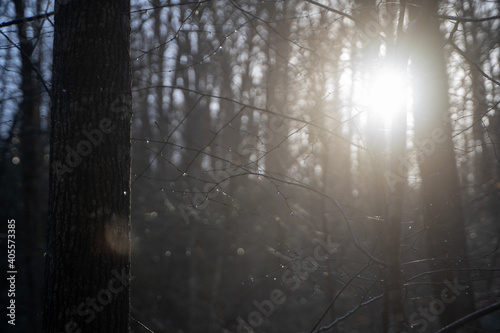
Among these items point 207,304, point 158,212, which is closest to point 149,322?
point 207,304

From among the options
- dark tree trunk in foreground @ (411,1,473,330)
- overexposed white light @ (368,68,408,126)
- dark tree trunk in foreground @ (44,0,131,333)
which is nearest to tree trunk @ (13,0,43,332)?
dark tree trunk in foreground @ (44,0,131,333)

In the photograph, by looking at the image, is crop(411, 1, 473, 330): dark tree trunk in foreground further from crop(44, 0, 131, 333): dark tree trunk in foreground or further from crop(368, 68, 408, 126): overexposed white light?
crop(44, 0, 131, 333): dark tree trunk in foreground

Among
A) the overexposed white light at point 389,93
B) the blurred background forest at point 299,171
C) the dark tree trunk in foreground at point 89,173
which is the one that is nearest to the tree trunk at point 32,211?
the blurred background forest at point 299,171

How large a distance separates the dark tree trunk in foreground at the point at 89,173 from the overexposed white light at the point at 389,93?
187cm

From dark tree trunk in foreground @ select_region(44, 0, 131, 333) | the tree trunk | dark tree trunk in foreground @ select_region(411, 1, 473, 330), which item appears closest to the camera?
dark tree trunk in foreground @ select_region(44, 0, 131, 333)

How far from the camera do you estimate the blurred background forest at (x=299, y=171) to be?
2.98m

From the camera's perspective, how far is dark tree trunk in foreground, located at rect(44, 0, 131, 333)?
2.70m

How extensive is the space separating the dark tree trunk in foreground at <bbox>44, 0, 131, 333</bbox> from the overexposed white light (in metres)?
1.87

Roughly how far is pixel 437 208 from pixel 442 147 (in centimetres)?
62

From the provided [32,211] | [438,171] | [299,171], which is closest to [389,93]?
[438,171]

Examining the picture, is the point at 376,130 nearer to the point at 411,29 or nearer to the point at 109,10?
the point at 411,29

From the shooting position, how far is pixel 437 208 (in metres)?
3.93

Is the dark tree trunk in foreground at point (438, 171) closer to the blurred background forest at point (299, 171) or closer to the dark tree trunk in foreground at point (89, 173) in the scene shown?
the blurred background forest at point (299, 171)

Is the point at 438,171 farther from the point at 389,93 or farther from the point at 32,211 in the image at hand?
the point at 32,211
